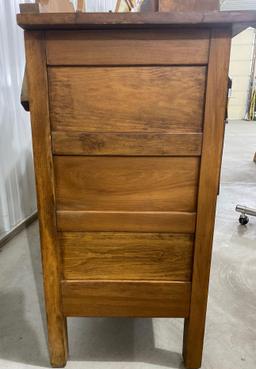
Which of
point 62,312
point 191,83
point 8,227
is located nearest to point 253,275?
point 62,312

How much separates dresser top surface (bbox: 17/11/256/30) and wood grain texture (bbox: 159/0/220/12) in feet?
0.37

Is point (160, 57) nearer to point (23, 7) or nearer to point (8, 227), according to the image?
point (23, 7)

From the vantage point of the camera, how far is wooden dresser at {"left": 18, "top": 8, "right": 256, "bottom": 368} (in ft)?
2.38

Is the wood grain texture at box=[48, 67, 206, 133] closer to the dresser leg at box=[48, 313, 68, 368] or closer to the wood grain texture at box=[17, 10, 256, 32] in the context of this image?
the wood grain texture at box=[17, 10, 256, 32]

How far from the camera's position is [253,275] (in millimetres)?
1552

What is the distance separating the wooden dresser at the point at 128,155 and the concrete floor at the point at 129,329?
7.0 inches

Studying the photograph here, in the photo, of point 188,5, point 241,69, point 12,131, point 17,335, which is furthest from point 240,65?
point 17,335

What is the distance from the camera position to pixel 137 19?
0.67 m

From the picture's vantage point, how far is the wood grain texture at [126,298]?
3.05 feet

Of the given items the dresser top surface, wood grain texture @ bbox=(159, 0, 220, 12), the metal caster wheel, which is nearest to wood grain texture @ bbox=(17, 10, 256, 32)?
the dresser top surface

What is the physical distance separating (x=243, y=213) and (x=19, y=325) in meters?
1.55

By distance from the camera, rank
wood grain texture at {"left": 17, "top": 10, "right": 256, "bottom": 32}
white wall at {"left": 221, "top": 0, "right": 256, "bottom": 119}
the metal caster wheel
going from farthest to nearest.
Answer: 1. white wall at {"left": 221, "top": 0, "right": 256, "bottom": 119}
2. the metal caster wheel
3. wood grain texture at {"left": 17, "top": 10, "right": 256, "bottom": 32}

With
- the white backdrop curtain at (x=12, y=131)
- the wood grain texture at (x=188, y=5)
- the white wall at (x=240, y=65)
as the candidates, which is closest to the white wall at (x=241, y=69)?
the white wall at (x=240, y=65)

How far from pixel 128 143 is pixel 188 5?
369mm
